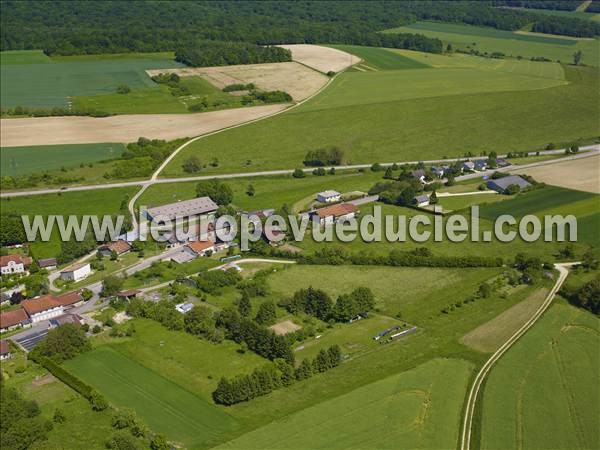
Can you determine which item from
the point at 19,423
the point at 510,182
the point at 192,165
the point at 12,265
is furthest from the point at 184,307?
the point at 510,182

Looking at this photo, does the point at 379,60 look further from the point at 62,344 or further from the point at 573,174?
the point at 62,344

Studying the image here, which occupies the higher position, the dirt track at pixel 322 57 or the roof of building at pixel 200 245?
the dirt track at pixel 322 57

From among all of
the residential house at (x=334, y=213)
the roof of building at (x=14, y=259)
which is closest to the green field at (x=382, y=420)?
the residential house at (x=334, y=213)

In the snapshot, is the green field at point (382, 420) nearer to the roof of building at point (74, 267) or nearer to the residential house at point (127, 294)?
the residential house at point (127, 294)

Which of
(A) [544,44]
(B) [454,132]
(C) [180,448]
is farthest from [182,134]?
(A) [544,44]

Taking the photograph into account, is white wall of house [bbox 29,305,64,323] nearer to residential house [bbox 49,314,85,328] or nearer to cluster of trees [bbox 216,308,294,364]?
residential house [bbox 49,314,85,328]

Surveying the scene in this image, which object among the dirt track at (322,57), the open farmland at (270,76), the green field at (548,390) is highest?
the dirt track at (322,57)

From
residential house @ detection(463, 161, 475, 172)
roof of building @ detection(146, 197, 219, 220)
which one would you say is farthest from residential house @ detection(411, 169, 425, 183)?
roof of building @ detection(146, 197, 219, 220)
